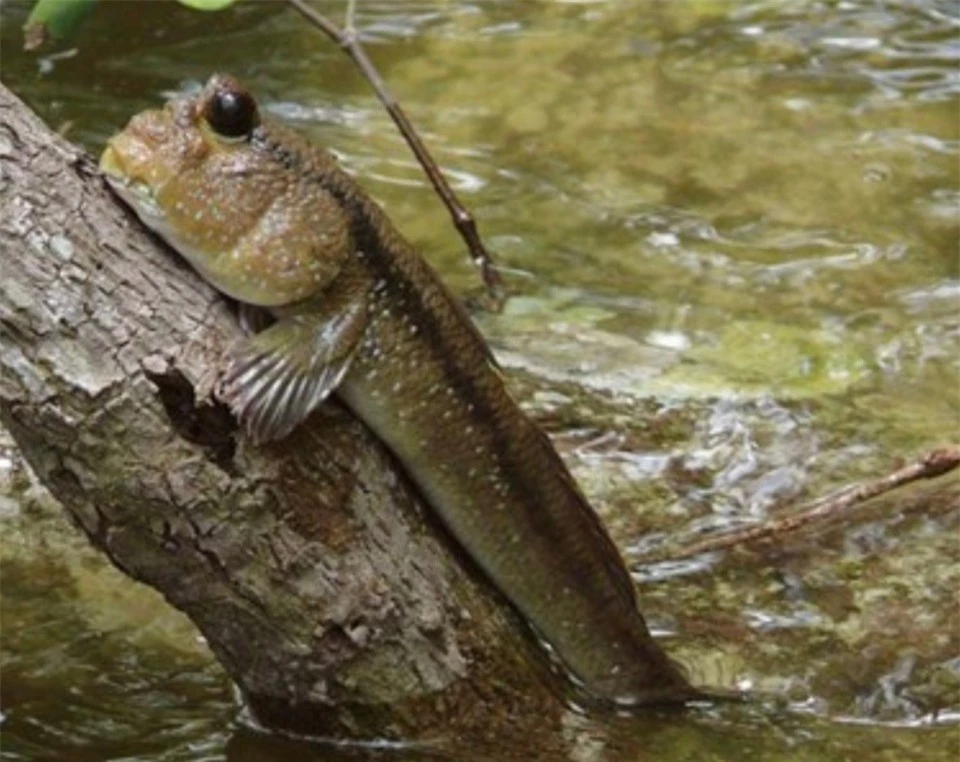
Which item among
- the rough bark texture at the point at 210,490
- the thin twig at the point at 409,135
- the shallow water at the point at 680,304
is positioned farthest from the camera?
the thin twig at the point at 409,135

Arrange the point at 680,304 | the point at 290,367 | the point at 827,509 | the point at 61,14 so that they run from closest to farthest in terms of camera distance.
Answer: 1. the point at 290,367
2. the point at 827,509
3. the point at 61,14
4. the point at 680,304

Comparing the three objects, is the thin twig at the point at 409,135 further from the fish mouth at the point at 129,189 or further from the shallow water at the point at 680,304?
the fish mouth at the point at 129,189

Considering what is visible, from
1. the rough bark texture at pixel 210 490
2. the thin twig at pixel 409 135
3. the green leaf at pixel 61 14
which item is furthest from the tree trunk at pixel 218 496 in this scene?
the thin twig at pixel 409 135

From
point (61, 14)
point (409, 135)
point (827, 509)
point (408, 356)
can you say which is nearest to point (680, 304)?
point (409, 135)

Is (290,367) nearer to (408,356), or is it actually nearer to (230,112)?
(408,356)

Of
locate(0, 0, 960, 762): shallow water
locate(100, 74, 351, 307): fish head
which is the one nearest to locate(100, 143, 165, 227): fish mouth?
locate(100, 74, 351, 307): fish head

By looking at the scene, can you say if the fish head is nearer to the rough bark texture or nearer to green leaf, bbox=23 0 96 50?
the rough bark texture
